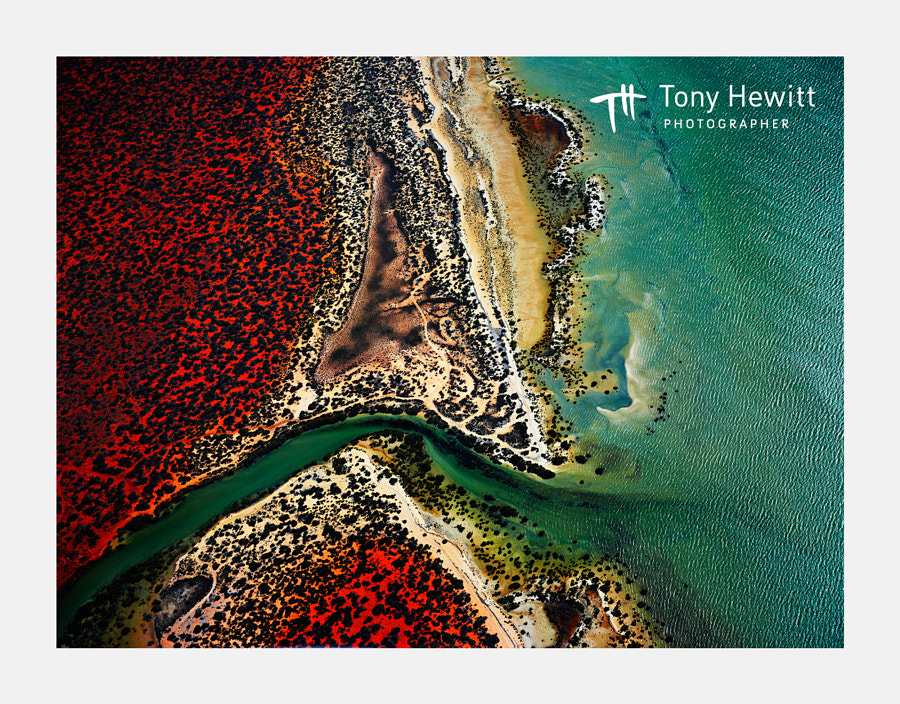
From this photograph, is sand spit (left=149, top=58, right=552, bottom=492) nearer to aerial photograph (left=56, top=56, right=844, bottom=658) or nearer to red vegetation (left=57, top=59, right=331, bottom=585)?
aerial photograph (left=56, top=56, right=844, bottom=658)

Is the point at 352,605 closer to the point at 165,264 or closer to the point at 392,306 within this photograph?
the point at 392,306

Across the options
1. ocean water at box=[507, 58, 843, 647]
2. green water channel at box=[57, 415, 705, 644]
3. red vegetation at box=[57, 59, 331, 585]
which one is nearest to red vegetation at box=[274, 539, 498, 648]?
green water channel at box=[57, 415, 705, 644]

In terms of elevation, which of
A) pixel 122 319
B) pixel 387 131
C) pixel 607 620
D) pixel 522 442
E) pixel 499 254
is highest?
pixel 387 131

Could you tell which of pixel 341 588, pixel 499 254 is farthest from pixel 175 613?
pixel 499 254

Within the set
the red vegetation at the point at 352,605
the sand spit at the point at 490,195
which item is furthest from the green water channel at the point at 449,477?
the sand spit at the point at 490,195

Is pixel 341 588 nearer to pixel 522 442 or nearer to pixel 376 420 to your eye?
pixel 376 420

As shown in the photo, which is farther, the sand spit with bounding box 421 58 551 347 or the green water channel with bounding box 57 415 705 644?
the sand spit with bounding box 421 58 551 347
